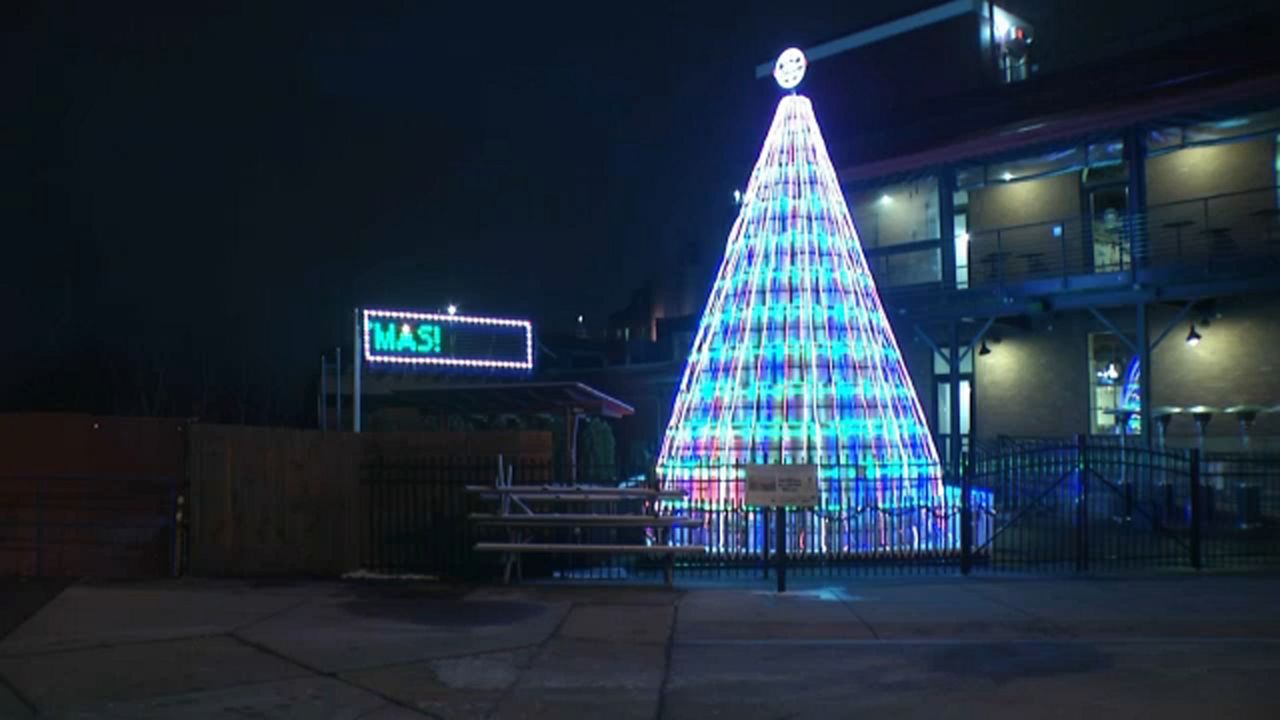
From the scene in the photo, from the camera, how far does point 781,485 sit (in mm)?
11492

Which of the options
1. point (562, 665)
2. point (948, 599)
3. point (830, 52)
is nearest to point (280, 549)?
point (562, 665)

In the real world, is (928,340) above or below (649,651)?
above

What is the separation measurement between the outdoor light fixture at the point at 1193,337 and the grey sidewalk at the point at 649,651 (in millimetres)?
11796

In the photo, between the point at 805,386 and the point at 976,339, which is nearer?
the point at 805,386

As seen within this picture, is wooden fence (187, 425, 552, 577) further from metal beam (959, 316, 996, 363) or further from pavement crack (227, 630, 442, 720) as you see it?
metal beam (959, 316, 996, 363)

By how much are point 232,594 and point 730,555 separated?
579 cm

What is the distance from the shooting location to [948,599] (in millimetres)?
11383

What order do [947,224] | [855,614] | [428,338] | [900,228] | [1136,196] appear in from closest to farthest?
[855,614] < [1136,196] < [947,224] < [428,338] < [900,228]

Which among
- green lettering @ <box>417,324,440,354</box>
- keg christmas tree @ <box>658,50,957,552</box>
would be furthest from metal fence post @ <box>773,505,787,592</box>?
green lettering @ <box>417,324,440,354</box>

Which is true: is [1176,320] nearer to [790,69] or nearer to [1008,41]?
[1008,41]

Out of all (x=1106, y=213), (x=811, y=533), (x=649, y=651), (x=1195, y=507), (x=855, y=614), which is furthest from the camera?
(x=1106, y=213)

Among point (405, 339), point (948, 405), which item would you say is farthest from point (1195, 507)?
point (405, 339)

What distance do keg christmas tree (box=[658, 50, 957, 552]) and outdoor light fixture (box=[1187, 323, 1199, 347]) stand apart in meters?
10.8

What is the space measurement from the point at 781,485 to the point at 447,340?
1828cm
